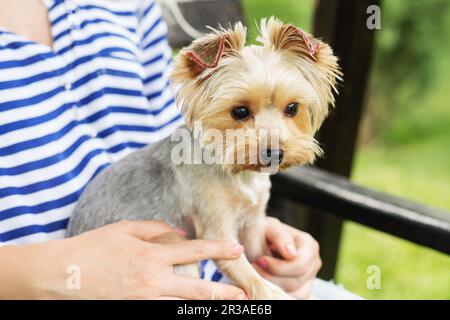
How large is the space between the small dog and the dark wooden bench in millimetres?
342

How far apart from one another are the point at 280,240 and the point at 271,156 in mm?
337

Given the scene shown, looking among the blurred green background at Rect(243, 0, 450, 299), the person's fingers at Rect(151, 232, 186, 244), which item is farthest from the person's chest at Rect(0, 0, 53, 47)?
the blurred green background at Rect(243, 0, 450, 299)

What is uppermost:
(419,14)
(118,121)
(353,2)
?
(419,14)

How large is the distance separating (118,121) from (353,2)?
2.82 feet

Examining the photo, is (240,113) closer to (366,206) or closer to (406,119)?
(366,206)

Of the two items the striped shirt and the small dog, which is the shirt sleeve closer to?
the striped shirt

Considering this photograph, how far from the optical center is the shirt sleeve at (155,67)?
141cm

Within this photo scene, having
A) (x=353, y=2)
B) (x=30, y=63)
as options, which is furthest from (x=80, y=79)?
(x=353, y=2)

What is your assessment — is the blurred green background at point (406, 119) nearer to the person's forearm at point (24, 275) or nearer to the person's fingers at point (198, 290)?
the person's fingers at point (198, 290)

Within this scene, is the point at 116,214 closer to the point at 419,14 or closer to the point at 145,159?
the point at 145,159

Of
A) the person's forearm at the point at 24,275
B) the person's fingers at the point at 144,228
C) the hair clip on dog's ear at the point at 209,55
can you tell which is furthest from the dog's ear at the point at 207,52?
the person's forearm at the point at 24,275

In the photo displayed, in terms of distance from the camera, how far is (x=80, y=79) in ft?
4.13

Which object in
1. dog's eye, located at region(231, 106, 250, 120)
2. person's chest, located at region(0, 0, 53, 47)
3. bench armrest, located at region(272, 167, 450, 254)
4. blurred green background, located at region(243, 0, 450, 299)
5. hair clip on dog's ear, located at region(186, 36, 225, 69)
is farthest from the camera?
blurred green background, located at region(243, 0, 450, 299)

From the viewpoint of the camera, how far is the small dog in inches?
40.9
